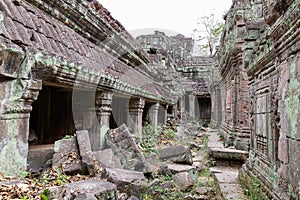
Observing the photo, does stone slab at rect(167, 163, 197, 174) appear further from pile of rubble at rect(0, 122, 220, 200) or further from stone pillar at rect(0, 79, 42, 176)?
stone pillar at rect(0, 79, 42, 176)

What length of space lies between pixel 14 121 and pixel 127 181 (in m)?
1.63

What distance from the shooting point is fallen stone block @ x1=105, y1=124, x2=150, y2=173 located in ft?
13.6

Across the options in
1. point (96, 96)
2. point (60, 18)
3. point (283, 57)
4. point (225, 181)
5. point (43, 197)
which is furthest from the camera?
point (225, 181)

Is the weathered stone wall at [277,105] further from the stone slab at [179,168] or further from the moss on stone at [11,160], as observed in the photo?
the moss on stone at [11,160]

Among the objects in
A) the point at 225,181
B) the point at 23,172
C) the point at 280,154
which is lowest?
the point at 225,181

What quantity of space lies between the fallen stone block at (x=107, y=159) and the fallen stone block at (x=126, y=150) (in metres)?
0.17

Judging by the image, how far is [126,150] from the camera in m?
4.31

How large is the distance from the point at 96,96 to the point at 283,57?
2939mm

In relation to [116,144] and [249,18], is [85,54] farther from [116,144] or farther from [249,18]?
[249,18]

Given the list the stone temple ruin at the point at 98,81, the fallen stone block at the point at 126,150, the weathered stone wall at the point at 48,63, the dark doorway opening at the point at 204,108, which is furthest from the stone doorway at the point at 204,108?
the fallen stone block at the point at 126,150

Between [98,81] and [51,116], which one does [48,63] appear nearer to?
[98,81]

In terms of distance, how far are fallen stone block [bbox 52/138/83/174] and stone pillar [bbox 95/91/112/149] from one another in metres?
0.73

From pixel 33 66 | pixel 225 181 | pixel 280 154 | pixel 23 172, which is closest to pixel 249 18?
pixel 225 181

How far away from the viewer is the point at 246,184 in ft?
12.6
